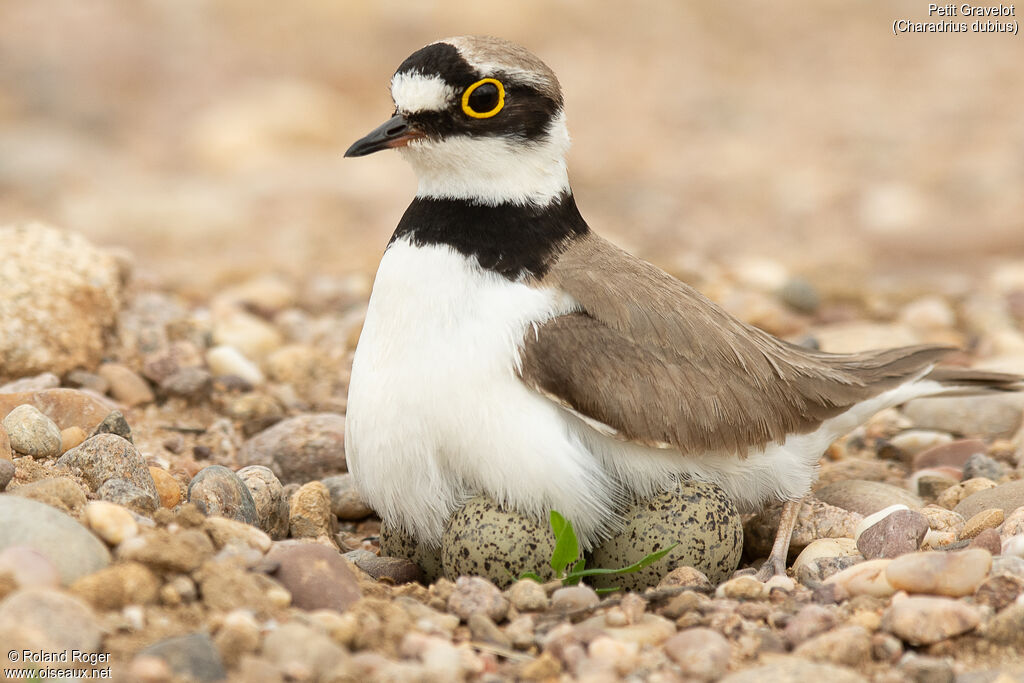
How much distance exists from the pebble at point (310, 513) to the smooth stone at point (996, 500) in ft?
8.33

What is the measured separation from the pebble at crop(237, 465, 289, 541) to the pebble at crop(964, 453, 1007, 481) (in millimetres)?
3046

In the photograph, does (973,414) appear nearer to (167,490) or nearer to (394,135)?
(394,135)

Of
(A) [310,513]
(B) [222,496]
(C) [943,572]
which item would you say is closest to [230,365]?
(A) [310,513]

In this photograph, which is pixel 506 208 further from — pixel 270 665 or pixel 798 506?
pixel 270 665

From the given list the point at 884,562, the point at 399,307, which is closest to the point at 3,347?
the point at 399,307

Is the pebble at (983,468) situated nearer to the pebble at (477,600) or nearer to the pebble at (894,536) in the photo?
the pebble at (894,536)

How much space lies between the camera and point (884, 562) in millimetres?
3854

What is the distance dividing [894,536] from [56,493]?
9.44 ft

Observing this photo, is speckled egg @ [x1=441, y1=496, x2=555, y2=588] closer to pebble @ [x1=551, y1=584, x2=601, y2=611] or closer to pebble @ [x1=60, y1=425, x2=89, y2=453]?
pebble @ [x1=551, y1=584, x2=601, y2=611]

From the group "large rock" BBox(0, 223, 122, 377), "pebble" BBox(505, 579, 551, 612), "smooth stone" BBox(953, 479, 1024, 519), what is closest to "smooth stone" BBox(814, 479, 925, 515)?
"smooth stone" BBox(953, 479, 1024, 519)

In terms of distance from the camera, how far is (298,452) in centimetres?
523

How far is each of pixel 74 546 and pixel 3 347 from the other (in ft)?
7.40

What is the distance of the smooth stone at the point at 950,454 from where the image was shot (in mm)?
5664

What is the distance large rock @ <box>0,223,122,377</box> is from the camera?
5375 mm
